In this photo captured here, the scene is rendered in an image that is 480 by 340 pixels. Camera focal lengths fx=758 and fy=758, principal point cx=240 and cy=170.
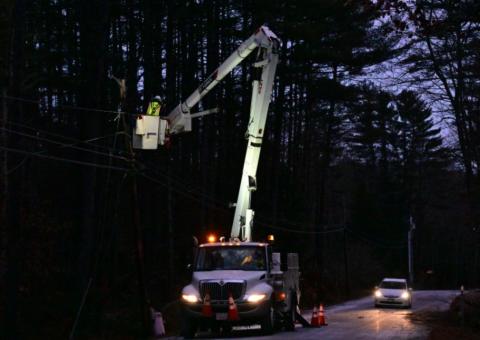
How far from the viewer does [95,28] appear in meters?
28.6

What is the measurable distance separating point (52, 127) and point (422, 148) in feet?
192

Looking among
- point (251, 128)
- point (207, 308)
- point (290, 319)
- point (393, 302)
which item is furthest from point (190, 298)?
point (393, 302)

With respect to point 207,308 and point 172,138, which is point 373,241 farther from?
point 207,308

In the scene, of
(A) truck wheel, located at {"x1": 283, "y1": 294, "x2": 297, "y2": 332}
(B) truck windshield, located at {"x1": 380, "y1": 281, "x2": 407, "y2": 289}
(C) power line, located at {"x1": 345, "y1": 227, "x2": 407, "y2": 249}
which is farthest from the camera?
(C) power line, located at {"x1": 345, "y1": 227, "x2": 407, "y2": 249}

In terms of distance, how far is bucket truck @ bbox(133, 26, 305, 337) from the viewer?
61.6 ft

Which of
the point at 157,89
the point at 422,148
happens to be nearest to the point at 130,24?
the point at 157,89

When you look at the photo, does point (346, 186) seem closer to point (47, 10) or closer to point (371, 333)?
point (47, 10)

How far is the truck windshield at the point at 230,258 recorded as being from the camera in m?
19.7

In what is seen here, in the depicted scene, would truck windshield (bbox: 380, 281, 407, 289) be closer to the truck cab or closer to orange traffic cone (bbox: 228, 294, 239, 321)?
the truck cab

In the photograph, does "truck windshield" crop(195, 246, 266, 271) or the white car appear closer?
"truck windshield" crop(195, 246, 266, 271)

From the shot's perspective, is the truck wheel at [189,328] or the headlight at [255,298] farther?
the truck wheel at [189,328]

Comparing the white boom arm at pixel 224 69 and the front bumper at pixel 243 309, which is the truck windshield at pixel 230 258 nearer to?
the front bumper at pixel 243 309

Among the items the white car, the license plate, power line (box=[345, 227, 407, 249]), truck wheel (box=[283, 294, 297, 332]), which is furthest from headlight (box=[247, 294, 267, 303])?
power line (box=[345, 227, 407, 249])

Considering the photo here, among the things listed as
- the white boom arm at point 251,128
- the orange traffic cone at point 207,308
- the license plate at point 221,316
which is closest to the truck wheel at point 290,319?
the white boom arm at point 251,128
